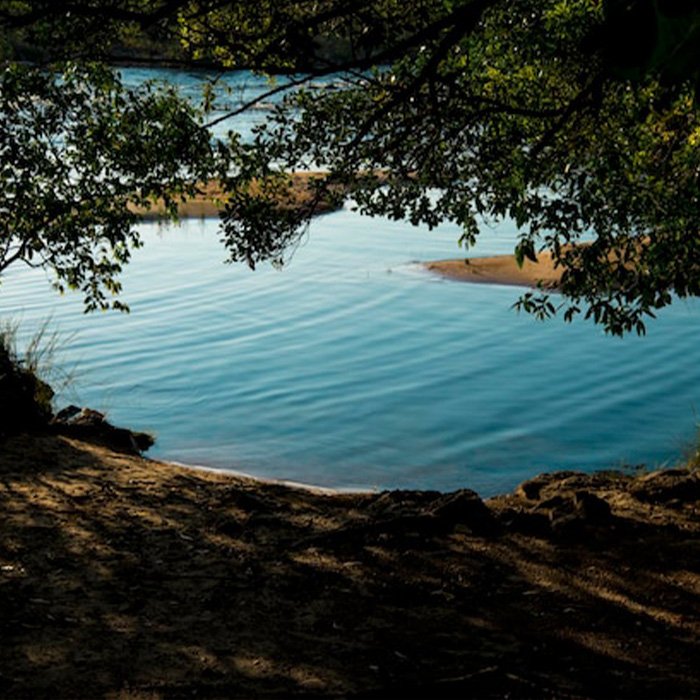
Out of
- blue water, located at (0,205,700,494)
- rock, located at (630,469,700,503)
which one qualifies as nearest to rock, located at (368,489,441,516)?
rock, located at (630,469,700,503)

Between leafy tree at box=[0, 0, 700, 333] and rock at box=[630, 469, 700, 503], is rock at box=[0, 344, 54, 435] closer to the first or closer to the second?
leafy tree at box=[0, 0, 700, 333]

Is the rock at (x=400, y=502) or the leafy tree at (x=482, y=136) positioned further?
the rock at (x=400, y=502)

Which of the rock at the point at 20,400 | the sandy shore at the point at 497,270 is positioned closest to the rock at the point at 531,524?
the rock at the point at 20,400

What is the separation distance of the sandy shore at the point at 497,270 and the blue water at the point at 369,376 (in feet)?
2.46

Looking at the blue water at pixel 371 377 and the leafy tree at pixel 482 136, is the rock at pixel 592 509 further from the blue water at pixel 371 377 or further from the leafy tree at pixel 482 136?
the blue water at pixel 371 377

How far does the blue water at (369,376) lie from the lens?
16.0 meters

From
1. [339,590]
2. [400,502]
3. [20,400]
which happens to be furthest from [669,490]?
[20,400]

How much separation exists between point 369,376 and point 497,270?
438 inches

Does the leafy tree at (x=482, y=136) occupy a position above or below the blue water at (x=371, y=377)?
above

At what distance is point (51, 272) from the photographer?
30.8 metres

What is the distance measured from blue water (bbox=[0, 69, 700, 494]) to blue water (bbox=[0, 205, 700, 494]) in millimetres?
48

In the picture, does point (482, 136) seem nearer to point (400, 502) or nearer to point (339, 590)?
point (400, 502)

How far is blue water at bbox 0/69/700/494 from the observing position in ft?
52.6

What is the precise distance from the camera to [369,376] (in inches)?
798
